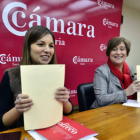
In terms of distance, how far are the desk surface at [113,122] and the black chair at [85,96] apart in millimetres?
268

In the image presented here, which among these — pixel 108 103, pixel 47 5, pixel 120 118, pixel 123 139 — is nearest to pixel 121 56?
pixel 108 103

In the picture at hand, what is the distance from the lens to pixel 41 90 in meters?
0.55

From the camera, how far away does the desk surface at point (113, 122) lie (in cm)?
58

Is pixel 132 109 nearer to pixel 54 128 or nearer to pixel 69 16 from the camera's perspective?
pixel 54 128

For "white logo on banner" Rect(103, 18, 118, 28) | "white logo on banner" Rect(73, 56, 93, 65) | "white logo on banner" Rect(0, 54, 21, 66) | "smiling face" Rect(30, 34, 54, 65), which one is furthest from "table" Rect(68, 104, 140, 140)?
"white logo on banner" Rect(103, 18, 118, 28)

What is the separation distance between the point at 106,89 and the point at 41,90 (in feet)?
2.62

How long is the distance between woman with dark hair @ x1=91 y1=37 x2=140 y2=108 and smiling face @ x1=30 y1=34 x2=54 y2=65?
572 mm

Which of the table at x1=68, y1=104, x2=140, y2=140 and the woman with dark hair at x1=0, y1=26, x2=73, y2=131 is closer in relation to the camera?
the table at x1=68, y1=104, x2=140, y2=140

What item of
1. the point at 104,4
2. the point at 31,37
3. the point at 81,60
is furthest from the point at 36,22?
the point at 104,4

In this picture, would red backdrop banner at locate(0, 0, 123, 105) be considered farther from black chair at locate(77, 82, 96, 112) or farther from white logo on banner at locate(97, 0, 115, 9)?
black chair at locate(77, 82, 96, 112)

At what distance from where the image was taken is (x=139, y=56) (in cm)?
391

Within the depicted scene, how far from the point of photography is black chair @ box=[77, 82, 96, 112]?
1171mm

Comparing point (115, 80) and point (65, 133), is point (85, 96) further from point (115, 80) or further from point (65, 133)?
point (65, 133)

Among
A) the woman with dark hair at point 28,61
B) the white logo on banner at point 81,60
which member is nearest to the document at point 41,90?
the woman with dark hair at point 28,61
